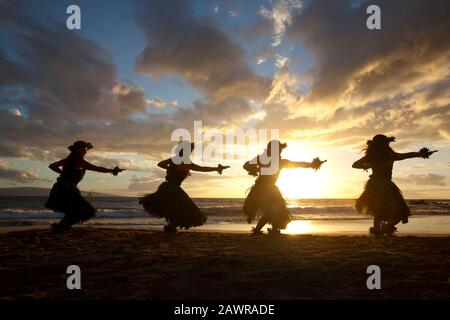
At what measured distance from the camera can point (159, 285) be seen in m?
4.28

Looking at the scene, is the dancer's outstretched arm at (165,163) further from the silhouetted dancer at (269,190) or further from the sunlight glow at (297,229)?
the sunlight glow at (297,229)

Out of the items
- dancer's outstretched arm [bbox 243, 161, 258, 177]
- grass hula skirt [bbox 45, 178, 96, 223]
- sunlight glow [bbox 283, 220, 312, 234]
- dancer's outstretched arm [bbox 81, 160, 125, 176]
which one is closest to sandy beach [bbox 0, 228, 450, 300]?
grass hula skirt [bbox 45, 178, 96, 223]

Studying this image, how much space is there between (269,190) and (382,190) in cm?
283

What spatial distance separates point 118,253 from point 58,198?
4.08 m

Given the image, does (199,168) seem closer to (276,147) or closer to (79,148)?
(276,147)

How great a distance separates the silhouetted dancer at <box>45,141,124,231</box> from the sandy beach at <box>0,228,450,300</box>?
Result: 81.5 inches

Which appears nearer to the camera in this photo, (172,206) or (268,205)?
(268,205)

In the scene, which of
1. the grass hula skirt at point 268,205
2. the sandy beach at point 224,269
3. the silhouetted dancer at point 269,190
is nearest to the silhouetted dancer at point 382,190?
the silhouetted dancer at point 269,190

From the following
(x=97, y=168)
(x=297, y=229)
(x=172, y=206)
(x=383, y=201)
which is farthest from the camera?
(x=297, y=229)

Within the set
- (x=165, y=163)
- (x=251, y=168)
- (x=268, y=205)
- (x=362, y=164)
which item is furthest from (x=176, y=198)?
(x=362, y=164)

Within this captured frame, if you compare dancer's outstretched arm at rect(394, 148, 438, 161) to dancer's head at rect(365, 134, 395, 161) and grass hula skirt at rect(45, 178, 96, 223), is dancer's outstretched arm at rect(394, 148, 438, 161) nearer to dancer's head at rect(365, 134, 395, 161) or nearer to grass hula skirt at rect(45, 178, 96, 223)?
dancer's head at rect(365, 134, 395, 161)

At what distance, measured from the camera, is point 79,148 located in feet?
31.4

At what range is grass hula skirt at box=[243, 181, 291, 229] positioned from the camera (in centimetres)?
891

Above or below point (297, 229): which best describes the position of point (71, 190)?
above
